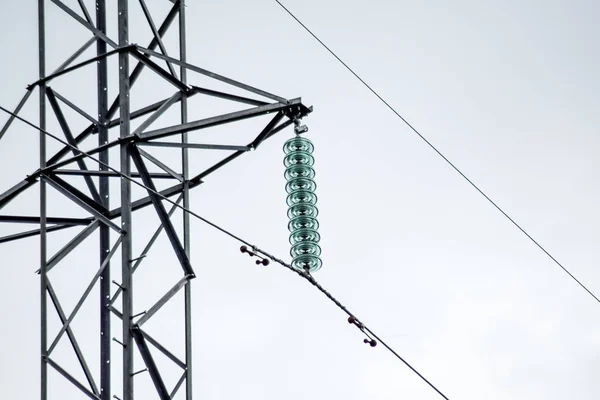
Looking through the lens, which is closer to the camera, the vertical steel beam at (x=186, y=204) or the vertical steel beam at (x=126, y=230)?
the vertical steel beam at (x=126, y=230)

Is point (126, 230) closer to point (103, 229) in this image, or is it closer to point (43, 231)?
point (43, 231)

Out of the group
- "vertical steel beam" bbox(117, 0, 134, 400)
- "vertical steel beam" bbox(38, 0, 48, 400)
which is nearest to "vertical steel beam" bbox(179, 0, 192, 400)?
"vertical steel beam" bbox(117, 0, 134, 400)

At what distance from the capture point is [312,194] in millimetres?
16922

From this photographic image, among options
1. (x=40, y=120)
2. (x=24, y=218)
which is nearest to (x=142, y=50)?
(x=40, y=120)

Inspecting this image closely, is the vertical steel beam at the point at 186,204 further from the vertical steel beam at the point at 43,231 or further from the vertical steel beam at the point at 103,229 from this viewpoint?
the vertical steel beam at the point at 43,231

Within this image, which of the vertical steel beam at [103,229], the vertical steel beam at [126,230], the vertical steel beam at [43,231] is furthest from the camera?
the vertical steel beam at [103,229]

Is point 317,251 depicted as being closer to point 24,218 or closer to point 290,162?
point 290,162

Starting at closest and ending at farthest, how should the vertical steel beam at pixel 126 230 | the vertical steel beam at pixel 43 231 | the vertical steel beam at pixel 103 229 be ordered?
1. the vertical steel beam at pixel 126 230
2. the vertical steel beam at pixel 43 231
3. the vertical steel beam at pixel 103 229

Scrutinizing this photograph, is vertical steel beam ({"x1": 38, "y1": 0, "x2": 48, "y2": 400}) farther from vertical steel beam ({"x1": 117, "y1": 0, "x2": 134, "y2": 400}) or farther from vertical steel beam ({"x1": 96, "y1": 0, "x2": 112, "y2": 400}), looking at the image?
vertical steel beam ({"x1": 117, "y1": 0, "x2": 134, "y2": 400})

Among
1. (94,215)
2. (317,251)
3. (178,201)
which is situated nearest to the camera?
(317,251)

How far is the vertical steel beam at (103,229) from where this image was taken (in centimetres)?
1809

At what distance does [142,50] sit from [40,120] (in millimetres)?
1543

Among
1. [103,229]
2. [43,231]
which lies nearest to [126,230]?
[43,231]

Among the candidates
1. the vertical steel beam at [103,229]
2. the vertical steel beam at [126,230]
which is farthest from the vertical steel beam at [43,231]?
the vertical steel beam at [126,230]
